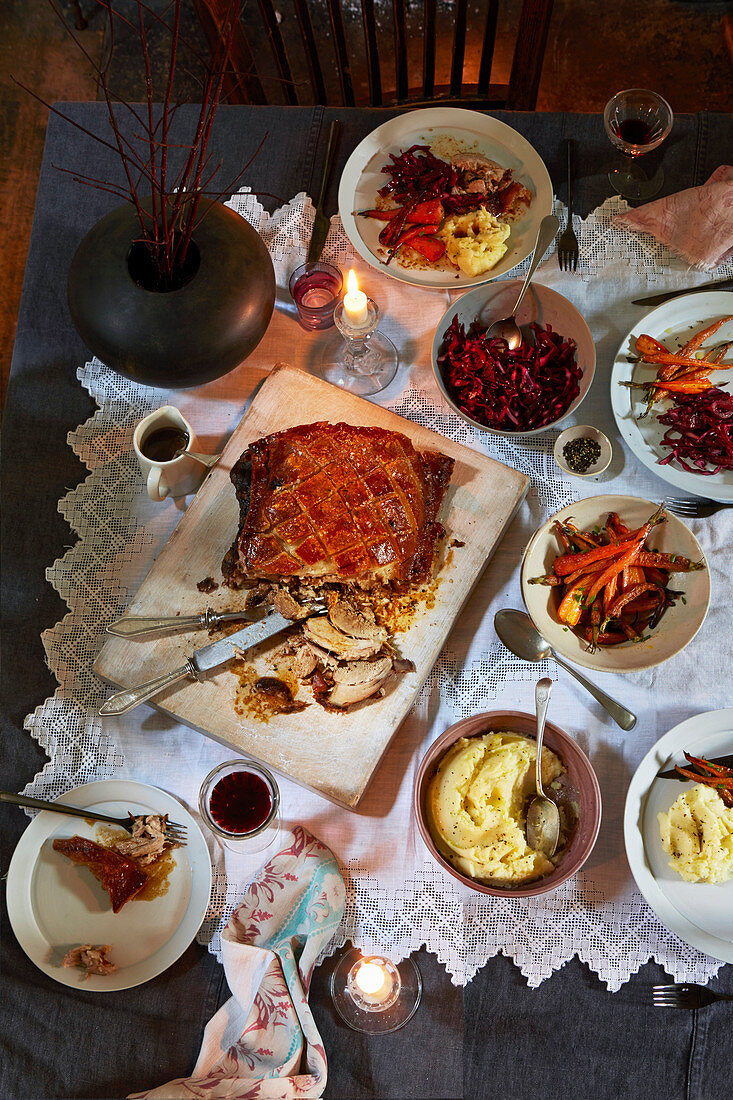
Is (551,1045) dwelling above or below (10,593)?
below

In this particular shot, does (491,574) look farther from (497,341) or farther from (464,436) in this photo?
(497,341)

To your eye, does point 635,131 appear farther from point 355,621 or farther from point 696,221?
point 355,621

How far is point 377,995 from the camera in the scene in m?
2.46

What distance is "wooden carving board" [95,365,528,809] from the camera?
8.29 ft

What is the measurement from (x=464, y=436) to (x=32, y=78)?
14.7 feet

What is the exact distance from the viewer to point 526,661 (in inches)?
104

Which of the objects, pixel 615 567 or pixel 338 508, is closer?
pixel 615 567

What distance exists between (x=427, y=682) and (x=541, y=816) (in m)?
0.55

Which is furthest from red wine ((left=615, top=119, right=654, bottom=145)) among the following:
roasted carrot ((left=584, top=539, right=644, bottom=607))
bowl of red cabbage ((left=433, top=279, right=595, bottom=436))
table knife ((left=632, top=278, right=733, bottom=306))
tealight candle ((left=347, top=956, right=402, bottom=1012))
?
tealight candle ((left=347, top=956, right=402, bottom=1012))

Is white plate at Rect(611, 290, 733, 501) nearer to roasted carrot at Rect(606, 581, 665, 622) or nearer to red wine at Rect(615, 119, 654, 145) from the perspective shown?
roasted carrot at Rect(606, 581, 665, 622)

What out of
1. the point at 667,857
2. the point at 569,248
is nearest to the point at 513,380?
the point at 569,248

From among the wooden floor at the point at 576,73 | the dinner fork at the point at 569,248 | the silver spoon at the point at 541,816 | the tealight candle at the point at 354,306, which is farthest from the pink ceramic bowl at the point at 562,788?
the wooden floor at the point at 576,73

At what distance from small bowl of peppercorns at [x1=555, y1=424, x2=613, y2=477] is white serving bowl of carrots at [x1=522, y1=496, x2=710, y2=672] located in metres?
0.22

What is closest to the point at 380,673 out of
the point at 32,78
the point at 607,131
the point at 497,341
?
the point at 497,341
